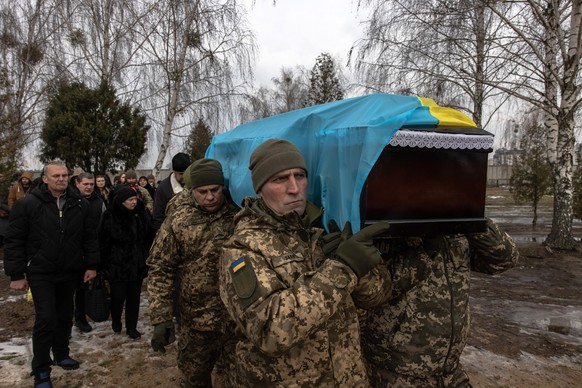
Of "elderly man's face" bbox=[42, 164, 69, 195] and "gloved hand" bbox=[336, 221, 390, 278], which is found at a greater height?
"elderly man's face" bbox=[42, 164, 69, 195]

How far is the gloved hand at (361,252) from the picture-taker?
155 centimetres

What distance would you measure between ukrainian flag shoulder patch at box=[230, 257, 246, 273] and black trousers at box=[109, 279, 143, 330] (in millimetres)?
3409

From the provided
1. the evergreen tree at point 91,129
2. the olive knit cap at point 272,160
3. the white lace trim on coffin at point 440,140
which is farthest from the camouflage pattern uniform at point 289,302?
the evergreen tree at point 91,129

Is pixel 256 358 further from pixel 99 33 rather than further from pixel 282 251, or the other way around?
pixel 99 33

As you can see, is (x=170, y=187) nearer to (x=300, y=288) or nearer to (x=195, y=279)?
(x=195, y=279)

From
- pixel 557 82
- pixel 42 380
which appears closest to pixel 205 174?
pixel 42 380

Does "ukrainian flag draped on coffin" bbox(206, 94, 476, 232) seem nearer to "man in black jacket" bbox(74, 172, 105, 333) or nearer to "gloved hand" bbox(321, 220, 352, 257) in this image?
"gloved hand" bbox(321, 220, 352, 257)

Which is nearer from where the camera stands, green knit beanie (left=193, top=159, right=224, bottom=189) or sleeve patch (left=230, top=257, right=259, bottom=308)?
sleeve patch (left=230, top=257, right=259, bottom=308)

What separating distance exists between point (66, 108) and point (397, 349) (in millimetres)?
12490

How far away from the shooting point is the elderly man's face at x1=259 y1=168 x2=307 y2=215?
68.4 inches

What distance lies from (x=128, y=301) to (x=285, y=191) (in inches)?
141

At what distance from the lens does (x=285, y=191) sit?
1742 millimetres

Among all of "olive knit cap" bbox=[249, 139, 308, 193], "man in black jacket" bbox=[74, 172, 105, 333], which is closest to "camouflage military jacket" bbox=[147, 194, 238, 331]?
"olive knit cap" bbox=[249, 139, 308, 193]

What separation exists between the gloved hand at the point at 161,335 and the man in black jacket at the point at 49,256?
136 centimetres
